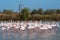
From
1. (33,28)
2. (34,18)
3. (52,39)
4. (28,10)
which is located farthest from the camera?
(28,10)

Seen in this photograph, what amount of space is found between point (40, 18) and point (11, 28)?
19674 millimetres

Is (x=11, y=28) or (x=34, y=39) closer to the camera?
(x=34, y=39)

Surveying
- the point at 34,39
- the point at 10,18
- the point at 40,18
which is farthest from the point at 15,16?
the point at 34,39

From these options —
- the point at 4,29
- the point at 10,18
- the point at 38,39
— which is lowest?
the point at 10,18

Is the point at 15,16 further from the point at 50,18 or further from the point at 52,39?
the point at 52,39

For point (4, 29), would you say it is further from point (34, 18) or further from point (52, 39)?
point (34, 18)

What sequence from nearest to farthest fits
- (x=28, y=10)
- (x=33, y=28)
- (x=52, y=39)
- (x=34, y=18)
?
(x=52, y=39) < (x=33, y=28) < (x=34, y=18) < (x=28, y=10)

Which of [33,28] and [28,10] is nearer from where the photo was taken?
[33,28]

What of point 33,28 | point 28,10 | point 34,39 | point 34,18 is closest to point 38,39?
point 34,39

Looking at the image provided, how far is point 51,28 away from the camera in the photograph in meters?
20.6

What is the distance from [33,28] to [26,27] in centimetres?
57

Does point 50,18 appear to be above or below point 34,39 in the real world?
below

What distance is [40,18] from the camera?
4003cm

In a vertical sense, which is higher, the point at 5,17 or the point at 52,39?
the point at 52,39
